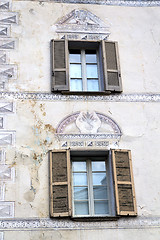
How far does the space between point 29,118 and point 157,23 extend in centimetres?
423

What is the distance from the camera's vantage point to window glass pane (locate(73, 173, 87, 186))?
10039mm

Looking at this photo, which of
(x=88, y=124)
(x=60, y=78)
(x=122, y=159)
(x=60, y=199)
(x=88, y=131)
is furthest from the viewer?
(x=60, y=78)

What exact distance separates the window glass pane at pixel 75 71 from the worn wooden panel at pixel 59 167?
2.21 metres

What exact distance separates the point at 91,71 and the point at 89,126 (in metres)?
1.63

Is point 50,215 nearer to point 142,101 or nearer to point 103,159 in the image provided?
point 103,159

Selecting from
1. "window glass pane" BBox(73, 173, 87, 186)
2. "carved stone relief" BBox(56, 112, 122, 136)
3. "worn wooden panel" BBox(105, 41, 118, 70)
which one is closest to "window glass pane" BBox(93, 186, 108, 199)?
"window glass pane" BBox(73, 173, 87, 186)

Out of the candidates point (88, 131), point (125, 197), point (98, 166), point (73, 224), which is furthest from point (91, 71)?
point (73, 224)

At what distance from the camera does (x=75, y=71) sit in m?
11.5

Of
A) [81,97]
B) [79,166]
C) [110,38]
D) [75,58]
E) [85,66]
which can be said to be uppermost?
[110,38]

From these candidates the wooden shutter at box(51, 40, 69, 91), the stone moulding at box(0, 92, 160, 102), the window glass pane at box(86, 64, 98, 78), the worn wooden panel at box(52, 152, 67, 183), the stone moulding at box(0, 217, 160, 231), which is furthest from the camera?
the window glass pane at box(86, 64, 98, 78)

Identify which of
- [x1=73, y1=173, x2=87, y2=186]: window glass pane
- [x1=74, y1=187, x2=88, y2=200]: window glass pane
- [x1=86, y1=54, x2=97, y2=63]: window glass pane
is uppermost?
[x1=86, y1=54, x2=97, y2=63]: window glass pane

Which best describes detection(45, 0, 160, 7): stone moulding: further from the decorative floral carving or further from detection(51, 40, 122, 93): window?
the decorative floral carving

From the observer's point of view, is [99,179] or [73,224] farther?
[99,179]

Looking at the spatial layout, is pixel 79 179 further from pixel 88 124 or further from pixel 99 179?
pixel 88 124
